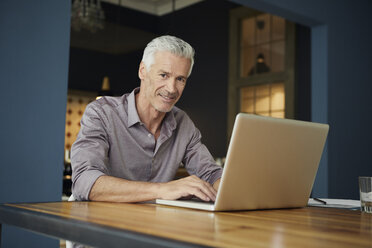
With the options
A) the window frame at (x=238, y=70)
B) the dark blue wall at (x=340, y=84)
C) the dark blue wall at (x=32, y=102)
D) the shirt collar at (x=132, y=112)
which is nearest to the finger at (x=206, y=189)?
the shirt collar at (x=132, y=112)

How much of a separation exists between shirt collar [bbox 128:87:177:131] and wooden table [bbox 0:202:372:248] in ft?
2.21

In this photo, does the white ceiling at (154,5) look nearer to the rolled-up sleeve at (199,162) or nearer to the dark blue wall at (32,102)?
the dark blue wall at (32,102)

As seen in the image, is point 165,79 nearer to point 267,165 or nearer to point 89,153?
point 89,153

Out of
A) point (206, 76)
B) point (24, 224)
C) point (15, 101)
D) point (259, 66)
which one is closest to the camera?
point (24, 224)

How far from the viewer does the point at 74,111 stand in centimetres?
867

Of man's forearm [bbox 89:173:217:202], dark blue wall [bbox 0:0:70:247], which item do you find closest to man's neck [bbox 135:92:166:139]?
man's forearm [bbox 89:173:217:202]

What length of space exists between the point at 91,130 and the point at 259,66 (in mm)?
5710

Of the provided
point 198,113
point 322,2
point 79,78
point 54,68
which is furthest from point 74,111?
point 54,68

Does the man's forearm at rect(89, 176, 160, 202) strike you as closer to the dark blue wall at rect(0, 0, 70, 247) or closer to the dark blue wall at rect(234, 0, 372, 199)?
the dark blue wall at rect(0, 0, 70, 247)

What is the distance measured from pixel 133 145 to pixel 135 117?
0.38 ft

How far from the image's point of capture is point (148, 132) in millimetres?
1814

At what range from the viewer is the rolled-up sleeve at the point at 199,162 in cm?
188

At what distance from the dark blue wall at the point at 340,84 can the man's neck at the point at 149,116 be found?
2.75m

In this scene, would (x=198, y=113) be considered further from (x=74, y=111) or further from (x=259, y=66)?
(x=74, y=111)
